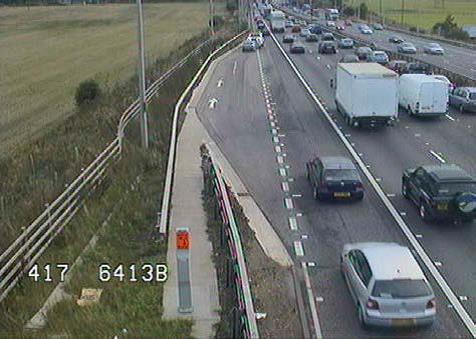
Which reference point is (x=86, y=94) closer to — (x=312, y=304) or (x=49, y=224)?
(x=49, y=224)

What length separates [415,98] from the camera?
3750 centimetres

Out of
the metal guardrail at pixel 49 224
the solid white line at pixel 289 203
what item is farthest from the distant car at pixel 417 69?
the solid white line at pixel 289 203

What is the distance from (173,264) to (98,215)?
417 centimetres

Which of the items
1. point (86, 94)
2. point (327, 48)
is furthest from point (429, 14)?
point (86, 94)

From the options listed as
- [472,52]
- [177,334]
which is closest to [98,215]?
[177,334]

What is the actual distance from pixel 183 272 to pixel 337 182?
9.35 m

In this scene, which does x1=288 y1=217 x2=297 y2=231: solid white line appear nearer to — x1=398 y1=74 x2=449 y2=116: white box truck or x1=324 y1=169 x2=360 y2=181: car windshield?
x1=324 y1=169 x2=360 y2=181: car windshield

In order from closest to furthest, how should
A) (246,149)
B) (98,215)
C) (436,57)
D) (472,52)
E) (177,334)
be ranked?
(177,334) → (98,215) → (246,149) → (436,57) → (472,52)

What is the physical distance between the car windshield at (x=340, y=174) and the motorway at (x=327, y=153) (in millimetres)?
810

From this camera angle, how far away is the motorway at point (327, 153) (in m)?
16.8

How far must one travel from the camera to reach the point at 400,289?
14641 mm

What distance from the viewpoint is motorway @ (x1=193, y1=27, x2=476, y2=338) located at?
16.8 meters

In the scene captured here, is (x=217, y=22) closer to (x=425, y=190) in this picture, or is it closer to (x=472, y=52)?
(x=472, y=52)

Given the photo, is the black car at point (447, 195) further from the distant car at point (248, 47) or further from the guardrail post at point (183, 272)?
the distant car at point (248, 47)
